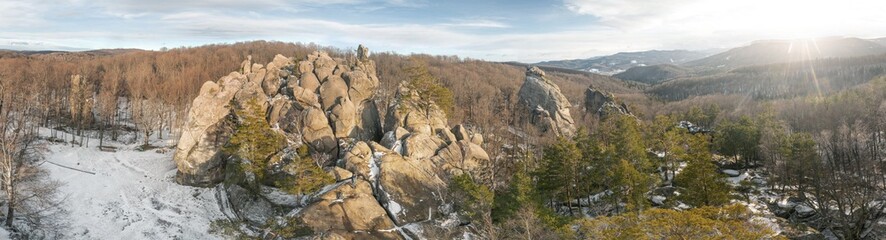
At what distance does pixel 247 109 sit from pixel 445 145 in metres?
22.7

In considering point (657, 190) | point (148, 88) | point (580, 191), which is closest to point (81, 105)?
point (148, 88)

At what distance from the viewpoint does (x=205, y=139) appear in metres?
48.9

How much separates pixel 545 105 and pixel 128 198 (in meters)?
88.7

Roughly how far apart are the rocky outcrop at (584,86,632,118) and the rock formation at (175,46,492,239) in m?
64.9

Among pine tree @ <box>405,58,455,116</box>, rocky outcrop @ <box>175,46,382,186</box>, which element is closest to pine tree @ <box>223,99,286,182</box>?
rocky outcrop @ <box>175,46,382,186</box>

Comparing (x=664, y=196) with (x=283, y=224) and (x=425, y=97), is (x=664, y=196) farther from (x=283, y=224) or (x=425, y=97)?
(x=283, y=224)

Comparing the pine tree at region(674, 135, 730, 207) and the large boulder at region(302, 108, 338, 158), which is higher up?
the large boulder at region(302, 108, 338, 158)

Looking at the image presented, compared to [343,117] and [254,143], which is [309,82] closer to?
[343,117]

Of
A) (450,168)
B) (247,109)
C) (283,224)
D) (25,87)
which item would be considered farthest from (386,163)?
(25,87)

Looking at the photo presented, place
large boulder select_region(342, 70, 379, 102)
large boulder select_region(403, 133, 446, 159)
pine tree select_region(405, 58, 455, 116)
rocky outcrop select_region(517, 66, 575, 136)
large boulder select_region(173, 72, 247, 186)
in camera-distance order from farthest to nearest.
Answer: rocky outcrop select_region(517, 66, 575, 136), pine tree select_region(405, 58, 455, 116), large boulder select_region(342, 70, 379, 102), large boulder select_region(173, 72, 247, 186), large boulder select_region(403, 133, 446, 159)

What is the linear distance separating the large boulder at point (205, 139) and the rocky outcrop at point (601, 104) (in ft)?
276

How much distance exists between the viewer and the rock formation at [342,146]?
38.9 m

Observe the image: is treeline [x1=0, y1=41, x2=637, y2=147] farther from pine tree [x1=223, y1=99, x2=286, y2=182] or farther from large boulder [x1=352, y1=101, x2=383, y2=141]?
pine tree [x1=223, y1=99, x2=286, y2=182]

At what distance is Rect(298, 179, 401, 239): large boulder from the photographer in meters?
36.5
